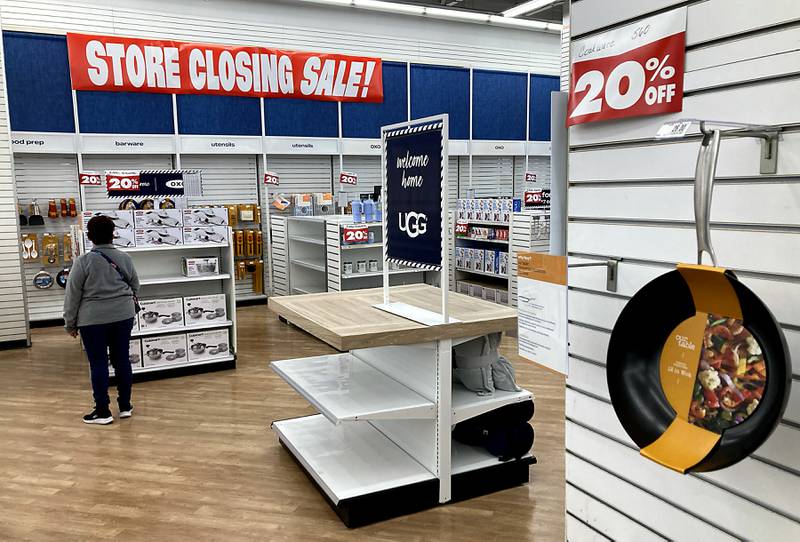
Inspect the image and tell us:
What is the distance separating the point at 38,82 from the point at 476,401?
8314 millimetres

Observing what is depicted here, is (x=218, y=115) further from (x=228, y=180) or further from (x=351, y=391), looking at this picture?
(x=351, y=391)

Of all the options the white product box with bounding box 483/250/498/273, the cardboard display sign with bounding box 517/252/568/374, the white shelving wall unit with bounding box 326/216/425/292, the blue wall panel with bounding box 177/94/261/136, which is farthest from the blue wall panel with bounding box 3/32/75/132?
the cardboard display sign with bounding box 517/252/568/374

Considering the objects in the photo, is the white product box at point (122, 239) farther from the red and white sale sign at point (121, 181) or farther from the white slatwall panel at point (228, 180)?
the white slatwall panel at point (228, 180)

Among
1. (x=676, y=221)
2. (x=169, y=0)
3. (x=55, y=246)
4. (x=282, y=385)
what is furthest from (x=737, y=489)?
(x=169, y=0)

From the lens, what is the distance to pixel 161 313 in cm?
633

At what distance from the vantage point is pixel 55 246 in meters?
9.09

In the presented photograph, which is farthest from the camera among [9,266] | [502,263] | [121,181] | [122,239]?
[502,263]

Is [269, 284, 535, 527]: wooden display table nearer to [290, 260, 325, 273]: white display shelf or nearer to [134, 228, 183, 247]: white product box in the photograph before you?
[134, 228, 183, 247]: white product box

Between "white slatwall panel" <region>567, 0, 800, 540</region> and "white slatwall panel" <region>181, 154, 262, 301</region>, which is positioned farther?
"white slatwall panel" <region>181, 154, 262, 301</region>

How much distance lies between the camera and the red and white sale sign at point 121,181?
22.4ft

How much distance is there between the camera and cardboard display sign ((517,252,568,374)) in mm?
2062

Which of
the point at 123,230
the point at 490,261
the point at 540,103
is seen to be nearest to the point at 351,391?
the point at 123,230

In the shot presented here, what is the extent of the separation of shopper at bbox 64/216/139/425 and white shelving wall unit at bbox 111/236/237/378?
42.1 inches

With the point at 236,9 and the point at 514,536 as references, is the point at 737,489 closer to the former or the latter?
the point at 514,536
